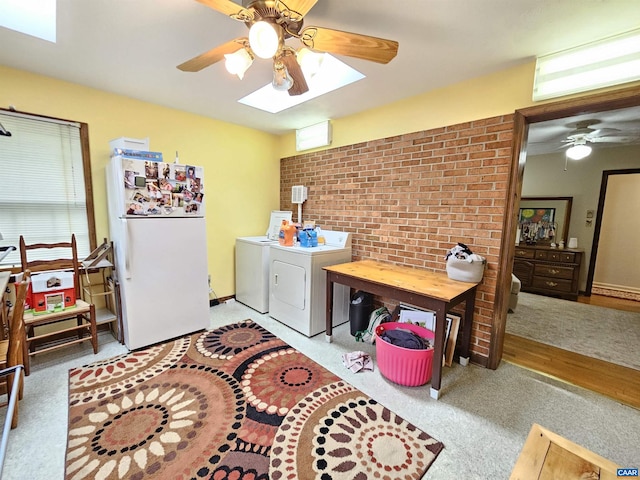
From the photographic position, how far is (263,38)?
1157mm

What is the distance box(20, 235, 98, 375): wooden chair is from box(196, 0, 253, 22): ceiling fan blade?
7.72 feet

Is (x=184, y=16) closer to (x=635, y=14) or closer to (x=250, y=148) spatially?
(x=250, y=148)

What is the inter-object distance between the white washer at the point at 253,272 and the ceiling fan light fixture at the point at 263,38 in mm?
2248

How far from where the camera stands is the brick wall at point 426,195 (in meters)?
2.18

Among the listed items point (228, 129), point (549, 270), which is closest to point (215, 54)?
point (228, 129)

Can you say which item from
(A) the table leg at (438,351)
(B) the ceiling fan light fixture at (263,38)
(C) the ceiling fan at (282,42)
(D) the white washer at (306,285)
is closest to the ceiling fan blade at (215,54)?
(C) the ceiling fan at (282,42)

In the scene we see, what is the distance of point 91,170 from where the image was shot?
262 centimetres

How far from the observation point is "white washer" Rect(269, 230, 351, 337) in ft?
8.97

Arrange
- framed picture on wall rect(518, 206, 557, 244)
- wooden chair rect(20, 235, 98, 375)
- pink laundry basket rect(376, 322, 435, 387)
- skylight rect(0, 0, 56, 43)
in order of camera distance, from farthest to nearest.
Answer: framed picture on wall rect(518, 206, 557, 244)
wooden chair rect(20, 235, 98, 375)
pink laundry basket rect(376, 322, 435, 387)
skylight rect(0, 0, 56, 43)

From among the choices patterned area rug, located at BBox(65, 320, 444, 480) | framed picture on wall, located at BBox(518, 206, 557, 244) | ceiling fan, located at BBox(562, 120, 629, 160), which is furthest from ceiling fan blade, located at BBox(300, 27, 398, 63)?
framed picture on wall, located at BBox(518, 206, 557, 244)

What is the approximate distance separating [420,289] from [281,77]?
167 centimetres

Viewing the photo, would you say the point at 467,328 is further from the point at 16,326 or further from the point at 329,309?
the point at 16,326

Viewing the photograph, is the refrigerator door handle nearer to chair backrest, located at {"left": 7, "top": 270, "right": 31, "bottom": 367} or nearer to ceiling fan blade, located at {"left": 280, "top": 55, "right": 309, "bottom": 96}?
chair backrest, located at {"left": 7, "top": 270, "right": 31, "bottom": 367}

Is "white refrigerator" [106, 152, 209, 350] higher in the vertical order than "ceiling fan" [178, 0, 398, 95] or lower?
lower
